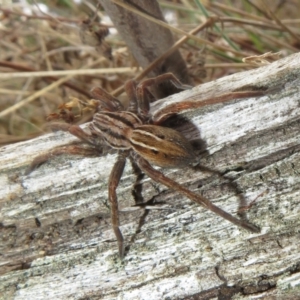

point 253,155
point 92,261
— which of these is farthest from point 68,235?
point 253,155

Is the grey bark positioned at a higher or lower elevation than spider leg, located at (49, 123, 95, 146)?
Result: lower

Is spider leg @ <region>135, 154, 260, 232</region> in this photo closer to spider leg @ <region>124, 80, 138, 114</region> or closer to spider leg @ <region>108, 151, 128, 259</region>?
spider leg @ <region>108, 151, 128, 259</region>

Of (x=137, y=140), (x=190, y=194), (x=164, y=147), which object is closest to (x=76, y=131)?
(x=137, y=140)

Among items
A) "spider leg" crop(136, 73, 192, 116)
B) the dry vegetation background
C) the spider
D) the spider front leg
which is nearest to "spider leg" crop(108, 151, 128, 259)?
the spider

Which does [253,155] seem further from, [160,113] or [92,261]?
[92,261]

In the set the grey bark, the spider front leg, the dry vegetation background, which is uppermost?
the dry vegetation background

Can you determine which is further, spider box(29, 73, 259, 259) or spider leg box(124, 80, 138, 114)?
spider leg box(124, 80, 138, 114)

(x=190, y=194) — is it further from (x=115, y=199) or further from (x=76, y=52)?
(x=76, y=52)
